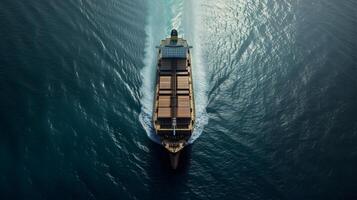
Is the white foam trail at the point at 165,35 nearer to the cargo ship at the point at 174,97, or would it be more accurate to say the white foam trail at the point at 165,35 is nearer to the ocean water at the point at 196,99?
the ocean water at the point at 196,99

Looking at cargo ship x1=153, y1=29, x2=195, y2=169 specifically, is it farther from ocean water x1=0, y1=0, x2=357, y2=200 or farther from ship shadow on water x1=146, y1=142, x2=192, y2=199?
ocean water x1=0, y1=0, x2=357, y2=200

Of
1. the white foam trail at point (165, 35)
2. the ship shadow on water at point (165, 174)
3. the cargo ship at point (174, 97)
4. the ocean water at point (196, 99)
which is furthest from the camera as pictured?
the white foam trail at point (165, 35)

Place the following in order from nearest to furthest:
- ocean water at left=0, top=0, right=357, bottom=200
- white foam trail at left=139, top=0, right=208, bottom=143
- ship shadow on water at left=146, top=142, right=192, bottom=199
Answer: ship shadow on water at left=146, top=142, right=192, bottom=199 → ocean water at left=0, top=0, right=357, bottom=200 → white foam trail at left=139, top=0, right=208, bottom=143

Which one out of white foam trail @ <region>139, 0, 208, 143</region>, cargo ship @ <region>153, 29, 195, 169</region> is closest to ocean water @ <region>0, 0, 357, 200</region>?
white foam trail @ <region>139, 0, 208, 143</region>

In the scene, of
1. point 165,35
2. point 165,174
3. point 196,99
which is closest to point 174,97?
point 196,99

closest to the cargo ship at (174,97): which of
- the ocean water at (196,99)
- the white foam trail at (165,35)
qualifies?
the white foam trail at (165,35)

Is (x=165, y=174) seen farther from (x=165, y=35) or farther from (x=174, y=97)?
(x=165, y=35)

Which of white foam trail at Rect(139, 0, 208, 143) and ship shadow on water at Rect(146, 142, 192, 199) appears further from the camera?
white foam trail at Rect(139, 0, 208, 143)
